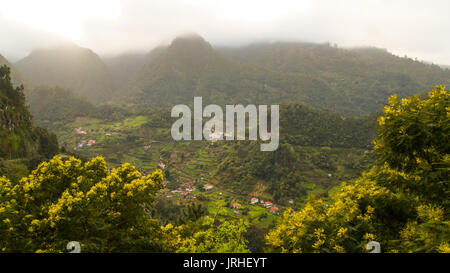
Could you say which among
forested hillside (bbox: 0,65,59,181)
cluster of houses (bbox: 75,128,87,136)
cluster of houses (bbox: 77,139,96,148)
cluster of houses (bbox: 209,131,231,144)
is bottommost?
cluster of houses (bbox: 77,139,96,148)

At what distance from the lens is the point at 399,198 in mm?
8781

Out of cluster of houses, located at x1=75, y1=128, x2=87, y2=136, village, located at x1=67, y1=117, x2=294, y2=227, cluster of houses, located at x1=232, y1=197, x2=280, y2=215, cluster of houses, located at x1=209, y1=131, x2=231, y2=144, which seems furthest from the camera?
cluster of houses, located at x1=75, y1=128, x2=87, y2=136

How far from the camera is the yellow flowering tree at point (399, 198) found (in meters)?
7.41

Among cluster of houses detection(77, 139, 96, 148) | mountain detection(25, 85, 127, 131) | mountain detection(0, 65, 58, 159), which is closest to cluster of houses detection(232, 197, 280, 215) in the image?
mountain detection(0, 65, 58, 159)

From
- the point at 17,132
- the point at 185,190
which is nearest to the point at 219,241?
the point at 17,132

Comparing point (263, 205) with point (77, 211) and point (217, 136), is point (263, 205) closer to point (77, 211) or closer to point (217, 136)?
point (217, 136)

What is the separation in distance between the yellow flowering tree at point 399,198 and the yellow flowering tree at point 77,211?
18.2ft

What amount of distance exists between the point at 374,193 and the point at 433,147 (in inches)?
98.1

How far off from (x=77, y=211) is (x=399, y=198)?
11.4 meters

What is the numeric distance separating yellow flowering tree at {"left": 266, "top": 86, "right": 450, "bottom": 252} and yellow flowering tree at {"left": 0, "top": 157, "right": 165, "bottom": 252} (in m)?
5.54

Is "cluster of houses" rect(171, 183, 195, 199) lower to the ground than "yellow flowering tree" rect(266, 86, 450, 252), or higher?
lower

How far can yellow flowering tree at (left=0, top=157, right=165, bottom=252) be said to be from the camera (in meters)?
7.74

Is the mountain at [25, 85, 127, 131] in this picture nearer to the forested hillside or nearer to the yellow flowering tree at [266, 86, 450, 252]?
the forested hillside
